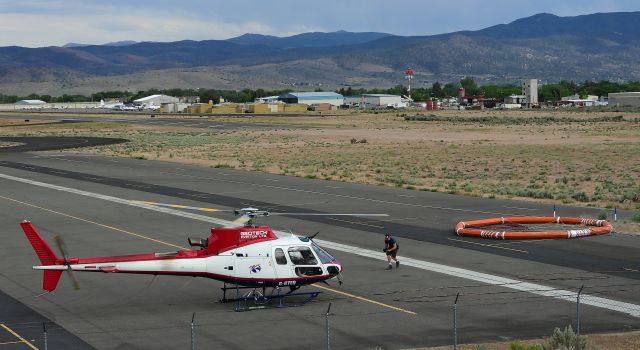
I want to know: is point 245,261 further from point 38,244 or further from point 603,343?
point 603,343

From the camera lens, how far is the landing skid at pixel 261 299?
97.0 feet

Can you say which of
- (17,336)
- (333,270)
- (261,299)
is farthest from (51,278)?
(333,270)

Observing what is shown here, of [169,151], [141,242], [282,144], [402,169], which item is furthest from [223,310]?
[282,144]

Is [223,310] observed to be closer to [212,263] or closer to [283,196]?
[212,263]

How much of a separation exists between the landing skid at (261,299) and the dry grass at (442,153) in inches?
1072

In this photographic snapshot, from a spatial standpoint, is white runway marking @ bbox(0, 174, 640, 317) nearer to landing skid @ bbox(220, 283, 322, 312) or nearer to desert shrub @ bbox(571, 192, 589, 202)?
landing skid @ bbox(220, 283, 322, 312)

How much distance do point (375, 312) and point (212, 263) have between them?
17.0 feet

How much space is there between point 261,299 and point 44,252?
678 centimetres

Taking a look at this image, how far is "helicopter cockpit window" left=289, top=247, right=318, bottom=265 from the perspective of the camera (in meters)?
29.5

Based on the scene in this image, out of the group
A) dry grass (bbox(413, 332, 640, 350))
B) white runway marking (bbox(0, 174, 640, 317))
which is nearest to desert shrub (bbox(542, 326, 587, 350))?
dry grass (bbox(413, 332, 640, 350))

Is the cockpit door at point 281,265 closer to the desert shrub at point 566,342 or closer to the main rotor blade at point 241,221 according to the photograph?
the main rotor blade at point 241,221

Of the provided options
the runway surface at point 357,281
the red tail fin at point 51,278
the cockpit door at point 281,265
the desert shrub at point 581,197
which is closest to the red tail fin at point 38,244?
the red tail fin at point 51,278

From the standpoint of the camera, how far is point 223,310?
29281 millimetres

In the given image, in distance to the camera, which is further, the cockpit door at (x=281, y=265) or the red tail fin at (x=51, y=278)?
the cockpit door at (x=281, y=265)
